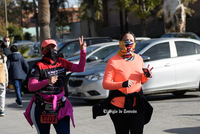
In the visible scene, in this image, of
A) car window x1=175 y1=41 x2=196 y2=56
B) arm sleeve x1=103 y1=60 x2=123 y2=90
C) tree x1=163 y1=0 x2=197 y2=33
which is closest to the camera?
arm sleeve x1=103 y1=60 x2=123 y2=90

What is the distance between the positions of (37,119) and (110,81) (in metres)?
1.01

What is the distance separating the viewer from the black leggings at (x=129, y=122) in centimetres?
393

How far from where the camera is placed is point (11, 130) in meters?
6.81

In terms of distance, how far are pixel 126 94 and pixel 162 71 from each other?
5.37 metres

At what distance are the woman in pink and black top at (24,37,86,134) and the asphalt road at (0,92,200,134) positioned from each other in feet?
7.36

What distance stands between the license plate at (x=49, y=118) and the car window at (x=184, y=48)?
6.13 meters

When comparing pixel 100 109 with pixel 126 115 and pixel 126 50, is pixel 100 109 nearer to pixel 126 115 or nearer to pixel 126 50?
pixel 126 115

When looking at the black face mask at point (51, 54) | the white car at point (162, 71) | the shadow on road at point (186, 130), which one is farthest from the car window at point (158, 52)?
the black face mask at point (51, 54)

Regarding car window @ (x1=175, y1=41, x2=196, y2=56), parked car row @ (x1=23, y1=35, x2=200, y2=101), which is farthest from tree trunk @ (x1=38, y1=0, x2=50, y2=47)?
car window @ (x1=175, y1=41, x2=196, y2=56)

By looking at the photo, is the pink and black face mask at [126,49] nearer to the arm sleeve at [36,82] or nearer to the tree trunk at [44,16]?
the arm sleeve at [36,82]

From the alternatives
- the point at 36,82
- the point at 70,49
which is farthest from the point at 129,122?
the point at 70,49

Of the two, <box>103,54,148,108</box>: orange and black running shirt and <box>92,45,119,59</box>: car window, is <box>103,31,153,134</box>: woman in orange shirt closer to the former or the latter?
<box>103,54,148,108</box>: orange and black running shirt

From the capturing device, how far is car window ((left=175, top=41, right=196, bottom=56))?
967 centimetres

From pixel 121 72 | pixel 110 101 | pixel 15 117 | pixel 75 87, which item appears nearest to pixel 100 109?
pixel 110 101
